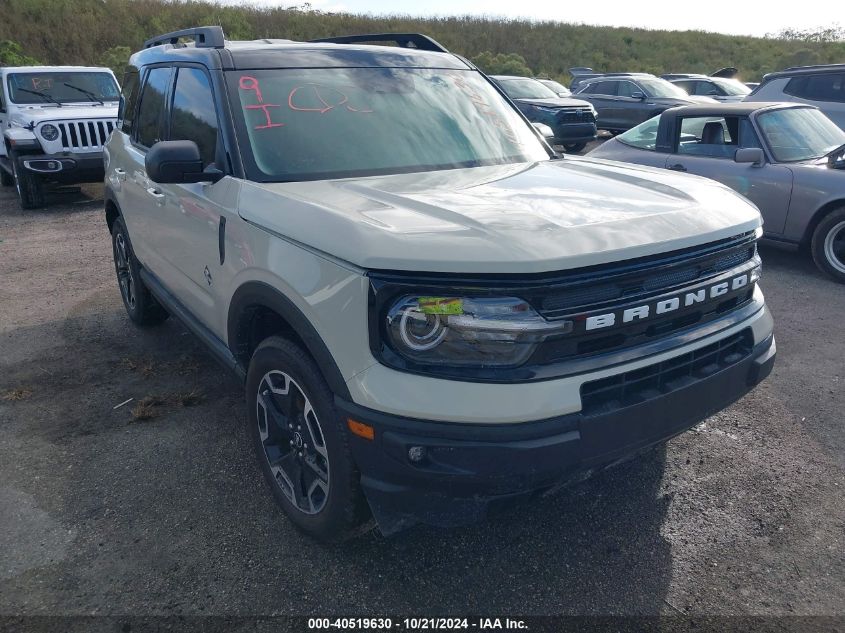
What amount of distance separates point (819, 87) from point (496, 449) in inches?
434

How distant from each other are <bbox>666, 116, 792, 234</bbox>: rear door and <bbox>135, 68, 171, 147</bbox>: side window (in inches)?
205

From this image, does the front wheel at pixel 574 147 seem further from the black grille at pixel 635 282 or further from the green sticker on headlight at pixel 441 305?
the green sticker on headlight at pixel 441 305

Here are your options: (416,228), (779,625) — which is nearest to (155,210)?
(416,228)

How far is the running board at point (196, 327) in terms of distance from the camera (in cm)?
328

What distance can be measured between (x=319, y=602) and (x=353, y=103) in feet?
7.52

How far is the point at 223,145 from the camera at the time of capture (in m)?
3.13

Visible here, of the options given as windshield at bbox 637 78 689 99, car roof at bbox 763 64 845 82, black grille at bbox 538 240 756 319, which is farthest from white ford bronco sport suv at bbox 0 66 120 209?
windshield at bbox 637 78 689 99

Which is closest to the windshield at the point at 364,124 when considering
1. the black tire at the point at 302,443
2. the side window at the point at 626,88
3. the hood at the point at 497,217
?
the hood at the point at 497,217

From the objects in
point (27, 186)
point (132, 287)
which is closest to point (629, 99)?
point (27, 186)

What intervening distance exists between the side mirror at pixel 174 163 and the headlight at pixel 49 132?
8422 millimetres

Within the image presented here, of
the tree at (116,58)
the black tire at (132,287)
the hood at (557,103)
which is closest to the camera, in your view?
the black tire at (132,287)

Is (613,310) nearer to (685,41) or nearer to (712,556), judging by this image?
(712,556)

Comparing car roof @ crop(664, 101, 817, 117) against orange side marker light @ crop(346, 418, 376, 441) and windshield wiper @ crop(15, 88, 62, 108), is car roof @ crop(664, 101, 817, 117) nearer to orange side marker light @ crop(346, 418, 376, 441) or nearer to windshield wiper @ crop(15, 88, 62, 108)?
orange side marker light @ crop(346, 418, 376, 441)

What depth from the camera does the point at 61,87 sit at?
10.8m
